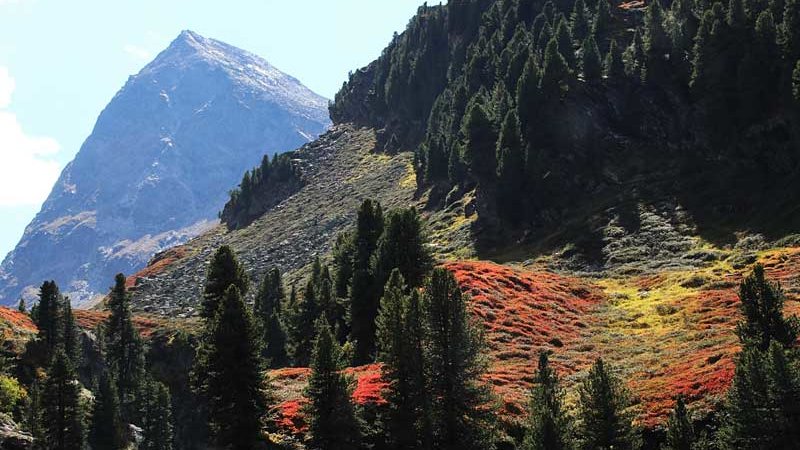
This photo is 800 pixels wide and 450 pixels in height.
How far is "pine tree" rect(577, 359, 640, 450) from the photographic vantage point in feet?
116

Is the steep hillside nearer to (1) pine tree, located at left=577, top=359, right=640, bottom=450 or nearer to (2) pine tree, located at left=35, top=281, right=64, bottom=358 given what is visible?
(2) pine tree, located at left=35, top=281, right=64, bottom=358

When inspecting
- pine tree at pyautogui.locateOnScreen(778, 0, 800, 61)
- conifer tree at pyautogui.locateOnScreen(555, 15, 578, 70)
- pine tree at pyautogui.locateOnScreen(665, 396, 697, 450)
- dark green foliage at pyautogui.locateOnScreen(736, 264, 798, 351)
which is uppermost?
conifer tree at pyautogui.locateOnScreen(555, 15, 578, 70)

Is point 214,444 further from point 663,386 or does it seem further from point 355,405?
point 663,386

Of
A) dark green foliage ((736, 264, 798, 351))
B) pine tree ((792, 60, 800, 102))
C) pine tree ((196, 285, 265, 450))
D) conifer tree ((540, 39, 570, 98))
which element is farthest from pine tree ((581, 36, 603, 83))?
pine tree ((196, 285, 265, 450))

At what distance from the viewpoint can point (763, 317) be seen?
4034cm

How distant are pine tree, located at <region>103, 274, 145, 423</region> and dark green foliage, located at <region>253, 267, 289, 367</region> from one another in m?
16.4

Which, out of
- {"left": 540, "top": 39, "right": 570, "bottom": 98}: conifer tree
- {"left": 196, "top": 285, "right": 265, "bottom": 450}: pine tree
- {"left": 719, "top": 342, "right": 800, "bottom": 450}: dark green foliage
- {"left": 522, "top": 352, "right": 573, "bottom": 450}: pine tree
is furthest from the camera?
{"left": 540, "top": 39, "right": 570, "bottom": 98}: conifer tree

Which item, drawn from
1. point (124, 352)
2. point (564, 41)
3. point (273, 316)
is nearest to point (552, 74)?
point (564, 41)

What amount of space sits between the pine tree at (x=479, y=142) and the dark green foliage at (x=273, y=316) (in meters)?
39.4

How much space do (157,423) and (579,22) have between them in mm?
112573

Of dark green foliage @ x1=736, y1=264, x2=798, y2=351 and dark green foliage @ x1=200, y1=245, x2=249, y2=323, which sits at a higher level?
dark green foliage @ x1=200, y1=245, x2=249, y2=323

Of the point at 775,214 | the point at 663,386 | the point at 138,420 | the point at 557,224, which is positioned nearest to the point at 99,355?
the point at 138,420

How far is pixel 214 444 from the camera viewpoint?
143 feet

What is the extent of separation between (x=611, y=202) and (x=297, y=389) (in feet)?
226
